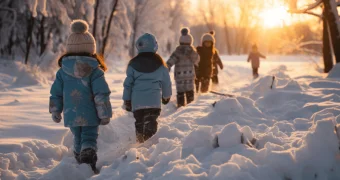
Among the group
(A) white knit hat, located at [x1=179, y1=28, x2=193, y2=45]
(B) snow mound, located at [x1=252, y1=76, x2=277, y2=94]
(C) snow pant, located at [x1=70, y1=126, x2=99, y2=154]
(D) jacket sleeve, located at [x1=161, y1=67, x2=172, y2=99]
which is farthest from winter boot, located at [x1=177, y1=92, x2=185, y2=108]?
(C) snow pant, located at [x1=70, y1=126, x2=99, y2=154]

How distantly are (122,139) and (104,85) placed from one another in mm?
1792

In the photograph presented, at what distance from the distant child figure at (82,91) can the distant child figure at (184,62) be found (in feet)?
13.3

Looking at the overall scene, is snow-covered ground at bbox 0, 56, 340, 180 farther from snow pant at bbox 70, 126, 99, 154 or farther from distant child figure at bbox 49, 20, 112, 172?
distant child figure at bbox 49, 20, 112, 172

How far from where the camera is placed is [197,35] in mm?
86750

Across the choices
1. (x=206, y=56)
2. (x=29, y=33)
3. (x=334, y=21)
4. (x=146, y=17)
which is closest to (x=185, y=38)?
(x=206, y=56)

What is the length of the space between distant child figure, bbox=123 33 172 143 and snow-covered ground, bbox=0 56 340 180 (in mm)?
285

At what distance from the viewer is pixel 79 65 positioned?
12.1 ft

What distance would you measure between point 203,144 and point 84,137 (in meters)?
1.51

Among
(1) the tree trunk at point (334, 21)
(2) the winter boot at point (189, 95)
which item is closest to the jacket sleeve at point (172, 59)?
(2) the winter boot at point (189, 95)

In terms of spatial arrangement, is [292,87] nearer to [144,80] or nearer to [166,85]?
[166,85]

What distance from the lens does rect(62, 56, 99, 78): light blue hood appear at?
3699 mm

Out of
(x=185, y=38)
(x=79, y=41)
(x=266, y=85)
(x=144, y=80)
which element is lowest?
(x=266, y=85)

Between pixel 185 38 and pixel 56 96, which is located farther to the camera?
pixel 185 38

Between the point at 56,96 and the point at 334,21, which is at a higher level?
the point at 334,21
